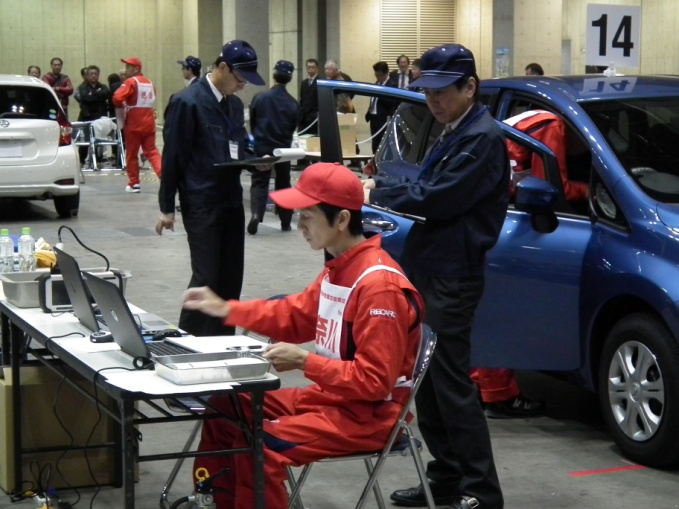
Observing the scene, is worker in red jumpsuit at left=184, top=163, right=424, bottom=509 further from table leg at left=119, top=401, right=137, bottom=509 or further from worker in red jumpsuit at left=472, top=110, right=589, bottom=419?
worker in red jumpsuit at left=472, top=110, right=589, bottom=419

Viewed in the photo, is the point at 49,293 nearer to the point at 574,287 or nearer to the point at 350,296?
the point at 350,296

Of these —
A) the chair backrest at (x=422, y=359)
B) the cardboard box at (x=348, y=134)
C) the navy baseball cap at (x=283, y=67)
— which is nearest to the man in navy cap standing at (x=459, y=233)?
the chair backrest at (x=422, y=359)

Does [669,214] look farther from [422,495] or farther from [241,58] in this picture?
[241,58]

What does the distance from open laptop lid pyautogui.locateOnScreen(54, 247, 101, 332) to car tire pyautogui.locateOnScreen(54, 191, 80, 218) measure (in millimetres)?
9704

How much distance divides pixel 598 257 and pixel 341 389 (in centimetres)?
216

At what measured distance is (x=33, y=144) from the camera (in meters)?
13.6

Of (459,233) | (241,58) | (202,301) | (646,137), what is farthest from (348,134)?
(202,301)

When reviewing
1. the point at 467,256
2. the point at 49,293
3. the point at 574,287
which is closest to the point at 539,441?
the point at 574,287

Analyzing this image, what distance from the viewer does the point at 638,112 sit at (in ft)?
20.6

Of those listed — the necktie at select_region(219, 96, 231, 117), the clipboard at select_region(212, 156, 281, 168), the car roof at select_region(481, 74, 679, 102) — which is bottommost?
the clipboard at select_region(212, 156, 281, 168)

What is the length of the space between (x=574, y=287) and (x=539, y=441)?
817 mm

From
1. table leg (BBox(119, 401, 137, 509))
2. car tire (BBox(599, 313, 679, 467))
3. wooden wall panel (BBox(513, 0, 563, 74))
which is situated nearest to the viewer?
table leg (BBox(119, 401, 137, 509))

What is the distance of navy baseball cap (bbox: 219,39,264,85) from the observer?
6.54 metres

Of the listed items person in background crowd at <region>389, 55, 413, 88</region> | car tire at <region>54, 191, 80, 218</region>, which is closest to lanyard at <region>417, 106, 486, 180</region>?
car tire at <region>54, 191, 80, 218</region>
